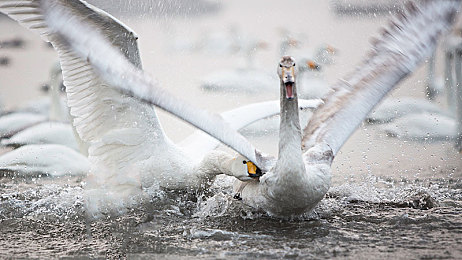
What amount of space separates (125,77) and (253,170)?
145cm

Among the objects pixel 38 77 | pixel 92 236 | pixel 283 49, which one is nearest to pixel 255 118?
pixel 92 236

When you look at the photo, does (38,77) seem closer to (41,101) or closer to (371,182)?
(41,101)

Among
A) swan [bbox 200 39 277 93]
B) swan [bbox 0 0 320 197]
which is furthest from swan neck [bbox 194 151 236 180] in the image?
swan [bbox 200 39 277 93]

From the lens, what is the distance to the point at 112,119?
6633 millimetres

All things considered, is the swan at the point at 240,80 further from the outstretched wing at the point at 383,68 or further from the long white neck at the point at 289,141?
the long white neck at the point at 289,141

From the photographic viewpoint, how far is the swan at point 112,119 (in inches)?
228

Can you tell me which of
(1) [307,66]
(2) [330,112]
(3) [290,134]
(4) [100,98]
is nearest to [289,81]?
(3) [290,134]

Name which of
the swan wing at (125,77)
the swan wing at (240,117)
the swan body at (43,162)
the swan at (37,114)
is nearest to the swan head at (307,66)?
the swan at (37,114)

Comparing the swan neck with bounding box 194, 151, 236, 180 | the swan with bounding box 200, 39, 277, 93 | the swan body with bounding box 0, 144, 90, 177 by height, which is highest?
the swan with bounding box 200, 39, 277, 93

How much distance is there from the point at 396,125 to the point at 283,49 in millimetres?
4819

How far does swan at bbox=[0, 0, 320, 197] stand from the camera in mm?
5796

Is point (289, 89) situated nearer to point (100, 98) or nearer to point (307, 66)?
point (100, 98)

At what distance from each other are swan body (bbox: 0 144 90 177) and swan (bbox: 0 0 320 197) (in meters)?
1.53

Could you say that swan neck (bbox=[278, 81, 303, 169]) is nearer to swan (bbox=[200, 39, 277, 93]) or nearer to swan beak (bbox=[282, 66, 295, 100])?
swan beak (bbox=[282, 66, 295, 100])
